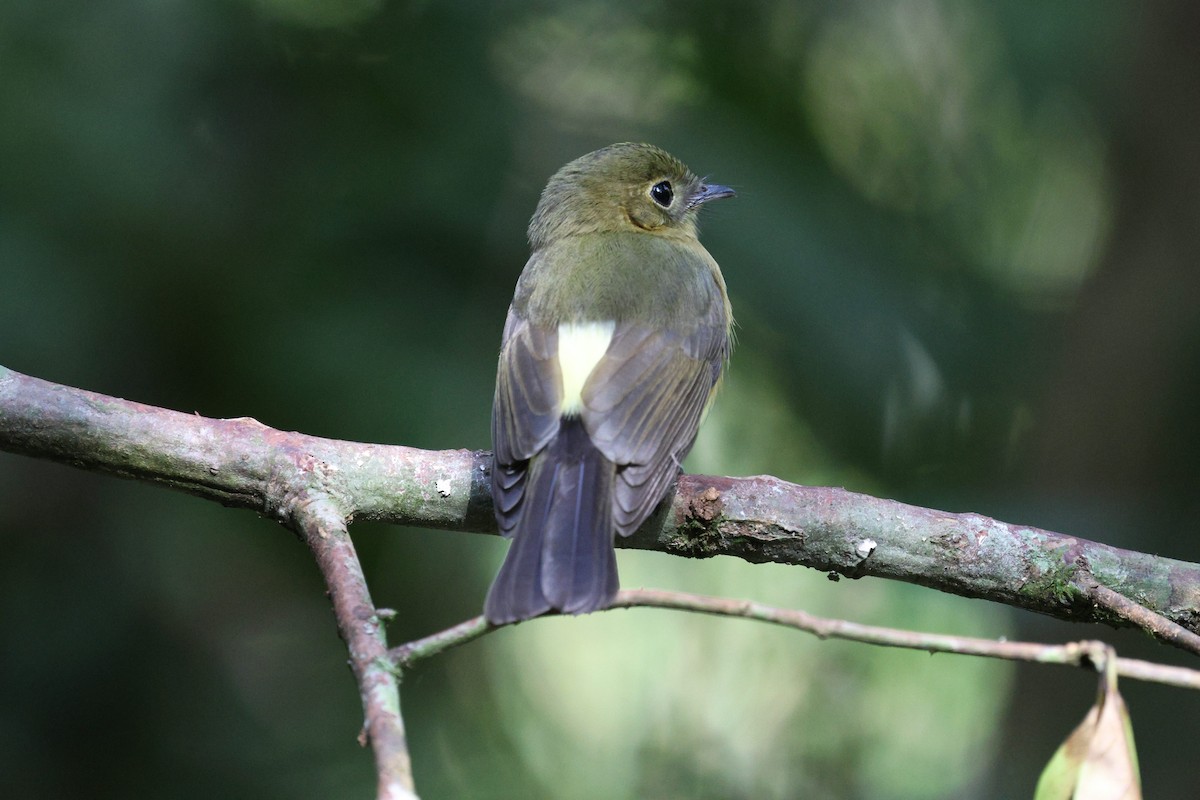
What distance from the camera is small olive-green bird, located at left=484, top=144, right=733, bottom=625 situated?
8.83 feet

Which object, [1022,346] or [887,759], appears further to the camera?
[1022,346]

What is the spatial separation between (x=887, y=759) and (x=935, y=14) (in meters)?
3.06

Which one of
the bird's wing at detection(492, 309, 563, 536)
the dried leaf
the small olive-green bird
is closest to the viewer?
the dried leaf

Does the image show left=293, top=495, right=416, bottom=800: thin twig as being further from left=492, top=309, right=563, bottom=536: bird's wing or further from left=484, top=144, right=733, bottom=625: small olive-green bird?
left=492, top=309, right=563, bottom=536: bird's wing

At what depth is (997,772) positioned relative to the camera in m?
4.44

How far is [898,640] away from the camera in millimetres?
1729

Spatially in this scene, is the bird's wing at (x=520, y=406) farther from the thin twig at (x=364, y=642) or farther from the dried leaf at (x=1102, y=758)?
the dried leaf at (x=1102, y=758)

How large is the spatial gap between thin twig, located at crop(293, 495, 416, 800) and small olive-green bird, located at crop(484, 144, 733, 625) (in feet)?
0.70

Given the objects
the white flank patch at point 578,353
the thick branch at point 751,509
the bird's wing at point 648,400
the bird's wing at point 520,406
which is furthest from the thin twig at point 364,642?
the white flank patch at point 578,353

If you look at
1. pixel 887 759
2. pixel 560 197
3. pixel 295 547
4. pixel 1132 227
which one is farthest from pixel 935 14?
pixel 295 547

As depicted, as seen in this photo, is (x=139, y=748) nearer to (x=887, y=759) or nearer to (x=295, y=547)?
(x=295, y=547)

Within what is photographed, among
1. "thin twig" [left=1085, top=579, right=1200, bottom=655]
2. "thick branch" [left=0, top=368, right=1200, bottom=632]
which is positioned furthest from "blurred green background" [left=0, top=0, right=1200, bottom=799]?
"thin twig" [left=1085, top=579, right=1200, bottom=655]

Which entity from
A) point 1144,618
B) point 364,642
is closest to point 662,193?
point 1144,618

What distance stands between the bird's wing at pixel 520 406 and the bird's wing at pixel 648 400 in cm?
12
